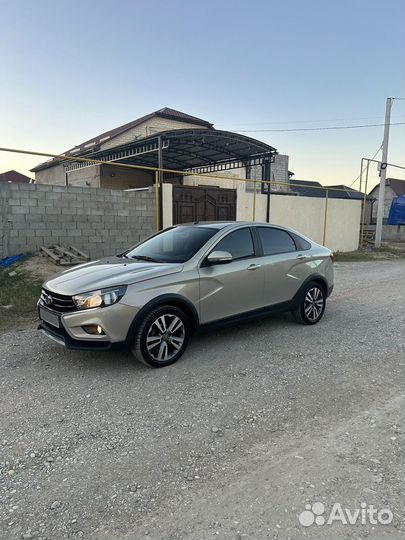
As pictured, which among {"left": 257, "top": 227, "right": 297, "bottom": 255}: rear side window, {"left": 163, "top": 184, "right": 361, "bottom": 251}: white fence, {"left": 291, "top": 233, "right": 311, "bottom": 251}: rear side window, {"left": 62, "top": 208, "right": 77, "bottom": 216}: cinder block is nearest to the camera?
{"left": 257, "top": 227, "right": 297, "bottom": 255}: rear side window

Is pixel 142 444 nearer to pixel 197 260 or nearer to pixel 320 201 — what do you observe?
pixel 197 260

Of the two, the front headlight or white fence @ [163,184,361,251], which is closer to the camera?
the front headlight

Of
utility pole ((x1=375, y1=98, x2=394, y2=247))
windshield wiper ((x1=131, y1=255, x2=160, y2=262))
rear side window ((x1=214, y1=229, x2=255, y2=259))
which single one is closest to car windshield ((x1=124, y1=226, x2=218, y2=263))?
windshield wiper ((x1=131, y1=255, x2=160, y2=262))

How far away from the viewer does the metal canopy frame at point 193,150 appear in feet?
45.9

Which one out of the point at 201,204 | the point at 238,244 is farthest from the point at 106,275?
the point at 201,204

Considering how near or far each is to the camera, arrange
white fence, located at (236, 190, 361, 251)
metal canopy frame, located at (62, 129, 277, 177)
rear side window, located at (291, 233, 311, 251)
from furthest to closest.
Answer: metal canopy frame, located at (62, 129, 277, 177)
white fence, located at (236, 190, 361, 251)
rear side window, located at (291, 233, 311, 251)

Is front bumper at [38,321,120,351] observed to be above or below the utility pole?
below

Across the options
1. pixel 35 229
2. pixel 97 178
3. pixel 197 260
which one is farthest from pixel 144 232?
pixel 97 178

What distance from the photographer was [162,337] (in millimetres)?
4043

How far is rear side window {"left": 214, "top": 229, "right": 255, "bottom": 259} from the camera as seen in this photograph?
471 centimetres

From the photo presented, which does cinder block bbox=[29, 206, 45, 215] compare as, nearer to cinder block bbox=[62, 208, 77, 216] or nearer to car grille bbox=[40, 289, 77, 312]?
cinder block bbox=[62, 208, 77, 216]

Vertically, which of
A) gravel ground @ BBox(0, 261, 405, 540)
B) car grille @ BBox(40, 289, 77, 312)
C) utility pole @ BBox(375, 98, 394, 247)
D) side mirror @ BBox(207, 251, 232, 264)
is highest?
utility pole @ BBox(375, 98, 394, 247)

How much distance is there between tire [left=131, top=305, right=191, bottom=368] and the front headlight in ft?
1.22

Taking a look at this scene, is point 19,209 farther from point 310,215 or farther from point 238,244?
point 310,215
